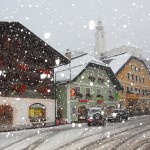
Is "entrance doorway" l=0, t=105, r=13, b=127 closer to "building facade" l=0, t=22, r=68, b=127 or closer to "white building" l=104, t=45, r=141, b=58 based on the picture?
"building facade" l=0, t=22, r=68, b=127

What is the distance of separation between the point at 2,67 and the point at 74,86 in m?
12.0

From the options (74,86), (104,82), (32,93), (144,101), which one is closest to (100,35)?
(144,101)

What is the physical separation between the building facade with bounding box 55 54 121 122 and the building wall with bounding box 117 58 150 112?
147 inches

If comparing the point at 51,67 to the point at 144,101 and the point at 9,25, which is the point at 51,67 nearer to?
the point at 9,25

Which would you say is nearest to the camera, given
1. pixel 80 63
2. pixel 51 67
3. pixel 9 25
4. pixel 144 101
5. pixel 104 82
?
pixel 9 25

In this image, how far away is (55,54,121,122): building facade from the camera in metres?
35.8

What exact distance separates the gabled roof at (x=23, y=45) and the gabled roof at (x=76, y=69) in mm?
Answer: 4477

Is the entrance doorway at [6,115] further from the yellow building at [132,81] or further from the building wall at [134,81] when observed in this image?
the building wall at [134,81]

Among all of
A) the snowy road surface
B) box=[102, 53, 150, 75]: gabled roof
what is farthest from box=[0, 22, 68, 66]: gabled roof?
box=[102, 53, 150, 75]: gabled roof

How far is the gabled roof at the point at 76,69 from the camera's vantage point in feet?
121

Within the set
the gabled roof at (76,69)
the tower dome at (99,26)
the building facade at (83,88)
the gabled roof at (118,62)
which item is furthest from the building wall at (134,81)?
the tower dome at (99,26)

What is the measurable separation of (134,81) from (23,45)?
89.7ft

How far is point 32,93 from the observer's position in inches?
1187

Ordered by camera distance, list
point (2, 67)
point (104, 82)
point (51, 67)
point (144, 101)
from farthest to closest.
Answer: point (144, 101)
point (104, 82)
point (51, 67)
point (2, 67)
